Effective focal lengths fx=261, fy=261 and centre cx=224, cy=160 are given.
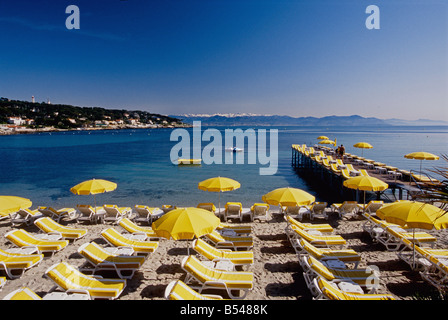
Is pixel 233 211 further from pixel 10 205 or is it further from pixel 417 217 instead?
pixel 10 205

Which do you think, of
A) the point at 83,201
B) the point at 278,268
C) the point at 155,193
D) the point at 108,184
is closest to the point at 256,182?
the point at 155,193

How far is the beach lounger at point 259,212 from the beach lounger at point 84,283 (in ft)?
20.6

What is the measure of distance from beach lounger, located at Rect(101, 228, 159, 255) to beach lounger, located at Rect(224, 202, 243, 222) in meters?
4.15

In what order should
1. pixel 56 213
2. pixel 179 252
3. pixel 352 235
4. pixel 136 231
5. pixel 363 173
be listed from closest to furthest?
pixel 179 252 < pixel 136 231 < pixel 352 235 < pixel 56 213 < pixel 363 173

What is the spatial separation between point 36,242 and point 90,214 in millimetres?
3133

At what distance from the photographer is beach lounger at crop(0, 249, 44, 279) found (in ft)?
19.7

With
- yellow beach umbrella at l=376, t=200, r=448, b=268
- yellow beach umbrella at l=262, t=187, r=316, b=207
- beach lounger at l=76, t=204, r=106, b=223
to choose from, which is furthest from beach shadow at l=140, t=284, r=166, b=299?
beach lounger at l=76, t=204, r=106, b=223

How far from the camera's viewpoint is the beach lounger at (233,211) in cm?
1070

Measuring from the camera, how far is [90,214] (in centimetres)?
1048

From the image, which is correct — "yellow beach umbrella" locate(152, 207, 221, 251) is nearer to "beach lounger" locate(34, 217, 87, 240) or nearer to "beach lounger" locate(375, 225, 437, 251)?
"beach lounger" locate(34, 217, 87, 240)

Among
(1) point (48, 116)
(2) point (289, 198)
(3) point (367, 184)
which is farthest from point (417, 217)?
(1) point (48, 116)

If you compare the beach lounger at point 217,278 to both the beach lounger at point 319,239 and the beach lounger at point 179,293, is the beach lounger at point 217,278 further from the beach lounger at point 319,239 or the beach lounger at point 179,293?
the beach lounger at point 319,239

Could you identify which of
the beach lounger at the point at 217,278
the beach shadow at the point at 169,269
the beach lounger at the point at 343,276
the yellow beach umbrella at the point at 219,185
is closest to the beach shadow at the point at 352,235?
the beach lounger at the point at 343,276

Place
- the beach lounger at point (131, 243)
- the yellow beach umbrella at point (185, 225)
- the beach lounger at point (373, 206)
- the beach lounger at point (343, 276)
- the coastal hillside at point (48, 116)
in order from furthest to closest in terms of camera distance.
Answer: the coastal hillside at point (48, 116)
the beach lounger at point (373, 206)
the beach lounger at point (131, 243)
the yellow beach umbrella at point (185, 225)
the beach lounger at point (343, 276)
